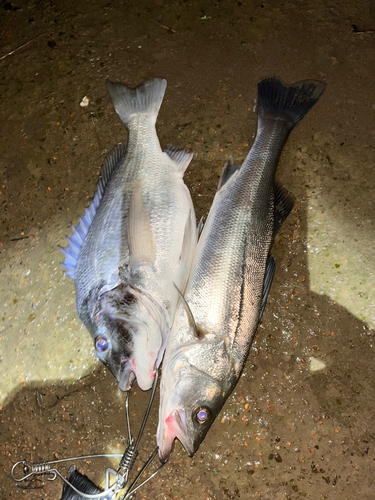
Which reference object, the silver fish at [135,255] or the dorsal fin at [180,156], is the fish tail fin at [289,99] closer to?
the dorsal fin at [180,156]

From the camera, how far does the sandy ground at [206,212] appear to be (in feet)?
8.38

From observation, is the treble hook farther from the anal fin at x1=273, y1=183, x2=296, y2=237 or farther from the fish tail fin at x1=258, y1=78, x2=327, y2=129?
the fish tail fin at x1=258, y1=78, x2=327, y2=129

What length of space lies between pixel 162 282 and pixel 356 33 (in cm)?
260

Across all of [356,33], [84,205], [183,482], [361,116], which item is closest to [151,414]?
[183,482]

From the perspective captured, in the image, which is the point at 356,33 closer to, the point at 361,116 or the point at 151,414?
the point at 361,116

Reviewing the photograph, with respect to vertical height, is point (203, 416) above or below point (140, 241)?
below

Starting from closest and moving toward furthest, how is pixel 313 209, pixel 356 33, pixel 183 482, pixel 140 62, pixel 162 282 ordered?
1. pixel 162 282
2. pixel 183 482
3. pixel 313 209
4. pixel 356 33
5. pixel 140 62

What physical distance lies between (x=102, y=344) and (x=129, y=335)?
0.62 feet

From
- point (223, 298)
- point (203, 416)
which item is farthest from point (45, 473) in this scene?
point (223, 298)

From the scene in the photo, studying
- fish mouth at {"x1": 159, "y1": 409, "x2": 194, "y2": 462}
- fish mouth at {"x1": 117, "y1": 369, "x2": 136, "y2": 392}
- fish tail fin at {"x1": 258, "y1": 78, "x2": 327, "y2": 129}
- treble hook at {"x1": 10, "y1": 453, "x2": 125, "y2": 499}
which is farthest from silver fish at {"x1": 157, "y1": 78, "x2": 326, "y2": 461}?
treble hook at {"x1": 10, "y1": 453, "x2": 125, "y2": 499}

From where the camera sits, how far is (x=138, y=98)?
2957 mm

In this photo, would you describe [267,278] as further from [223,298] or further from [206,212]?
[206,212]

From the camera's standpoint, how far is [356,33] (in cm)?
304

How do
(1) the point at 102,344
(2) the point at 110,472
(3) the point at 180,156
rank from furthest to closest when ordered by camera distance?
(3) the point at 180,156 < (2) the point at 110,472 < (1) the point at 102,344
